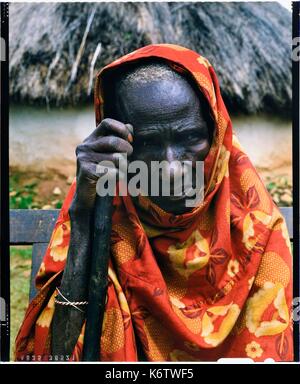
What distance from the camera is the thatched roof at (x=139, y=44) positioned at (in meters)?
2.33

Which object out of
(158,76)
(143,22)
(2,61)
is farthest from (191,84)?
(143,22)

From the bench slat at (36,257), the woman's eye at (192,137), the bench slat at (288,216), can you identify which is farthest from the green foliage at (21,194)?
the bench slat at (288,216)

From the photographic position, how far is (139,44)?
241cm

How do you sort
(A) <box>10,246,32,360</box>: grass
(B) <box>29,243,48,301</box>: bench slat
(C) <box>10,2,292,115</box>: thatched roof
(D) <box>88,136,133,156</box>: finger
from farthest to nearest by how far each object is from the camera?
1. (A) <box>10,246,32,360</box>: grass
2. (C) <box>10,2,292,115</box>: thatched roof
3. (B) <box>29,243,48,301</box>: bench slat
4. (D) <box>88,136,133,156</box>: finger

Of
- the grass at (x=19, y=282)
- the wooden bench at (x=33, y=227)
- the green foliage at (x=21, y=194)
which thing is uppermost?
the green foliage at (x=21, y=194)

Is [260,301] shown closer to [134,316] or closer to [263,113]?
[134,316]

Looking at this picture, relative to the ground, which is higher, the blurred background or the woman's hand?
the blurred background

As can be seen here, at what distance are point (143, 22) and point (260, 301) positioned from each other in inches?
45.3

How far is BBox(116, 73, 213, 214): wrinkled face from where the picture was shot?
162 cm

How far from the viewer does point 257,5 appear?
2350 millimetres

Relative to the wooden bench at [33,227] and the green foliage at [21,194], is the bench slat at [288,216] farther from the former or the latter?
the green foliage at [21,194]

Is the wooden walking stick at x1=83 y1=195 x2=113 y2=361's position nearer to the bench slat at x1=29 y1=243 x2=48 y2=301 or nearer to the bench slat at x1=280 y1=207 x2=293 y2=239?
the bench slat at x1=29 y1=243 x2=48 y2=301

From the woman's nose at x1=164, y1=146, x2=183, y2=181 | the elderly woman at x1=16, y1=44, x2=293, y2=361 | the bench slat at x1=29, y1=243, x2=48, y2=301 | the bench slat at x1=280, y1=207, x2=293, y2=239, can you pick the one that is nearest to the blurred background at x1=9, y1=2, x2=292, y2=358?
the bench slat at x1=280, y1=207, x2=293, y2=239

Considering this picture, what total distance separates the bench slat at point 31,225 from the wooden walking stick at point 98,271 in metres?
0.71
